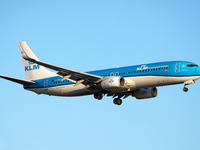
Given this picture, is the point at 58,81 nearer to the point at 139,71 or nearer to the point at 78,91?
the point at 78,91

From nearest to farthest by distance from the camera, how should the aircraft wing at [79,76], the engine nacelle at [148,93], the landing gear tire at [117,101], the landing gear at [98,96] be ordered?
the aircraft wing at [79,76]
the landing gear at [98,96]
the engine nacelle at [148,93]
the landing gear tire at [117,101]

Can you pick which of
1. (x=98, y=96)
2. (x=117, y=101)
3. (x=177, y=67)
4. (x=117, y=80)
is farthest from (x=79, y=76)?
(x=177, y=67)

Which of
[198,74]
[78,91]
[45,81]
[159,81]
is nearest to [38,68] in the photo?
[45,81]

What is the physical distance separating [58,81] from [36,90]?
407cm

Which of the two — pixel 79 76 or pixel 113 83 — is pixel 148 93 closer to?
pixel 113 83

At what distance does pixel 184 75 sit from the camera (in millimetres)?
45188

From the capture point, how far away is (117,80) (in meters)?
46.4

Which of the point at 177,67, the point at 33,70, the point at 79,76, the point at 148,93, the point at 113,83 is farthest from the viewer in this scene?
the point at 33,70

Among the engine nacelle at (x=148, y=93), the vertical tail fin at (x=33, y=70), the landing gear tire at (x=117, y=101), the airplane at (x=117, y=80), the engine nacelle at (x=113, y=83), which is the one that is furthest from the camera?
the vertical tail fin at (x=33, y=70)

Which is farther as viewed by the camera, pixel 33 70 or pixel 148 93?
pixel 33 70

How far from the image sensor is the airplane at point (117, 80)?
149 feet

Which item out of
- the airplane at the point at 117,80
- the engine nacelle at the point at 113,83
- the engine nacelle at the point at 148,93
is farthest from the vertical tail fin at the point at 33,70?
the engine nacelle at the point at 148,93

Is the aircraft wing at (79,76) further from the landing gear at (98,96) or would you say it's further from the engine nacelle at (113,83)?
the landing gear at (98,96)

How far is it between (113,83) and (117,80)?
625 millimetres
